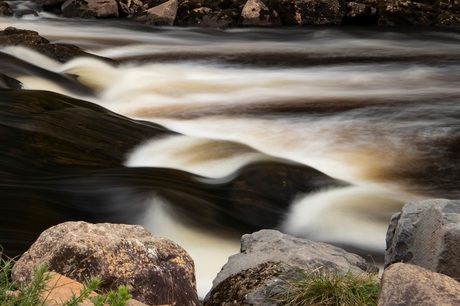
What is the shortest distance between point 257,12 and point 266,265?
1863 centimetres

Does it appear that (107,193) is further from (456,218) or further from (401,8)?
(401,8)

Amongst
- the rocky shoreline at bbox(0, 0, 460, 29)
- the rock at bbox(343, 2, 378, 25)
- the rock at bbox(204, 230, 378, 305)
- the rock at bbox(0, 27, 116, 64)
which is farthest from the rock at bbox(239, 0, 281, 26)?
the rock at bbox(204, 230, 378, 305)

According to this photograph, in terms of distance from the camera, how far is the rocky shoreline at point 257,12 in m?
22.7

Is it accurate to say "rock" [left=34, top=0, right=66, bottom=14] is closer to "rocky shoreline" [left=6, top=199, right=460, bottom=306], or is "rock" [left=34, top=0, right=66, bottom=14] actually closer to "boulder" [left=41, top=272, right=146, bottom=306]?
"rocky shoreline" [left=6, top=199, right=460, bottom=306]

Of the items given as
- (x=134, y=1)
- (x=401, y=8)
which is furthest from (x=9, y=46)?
(x=401, y=8)

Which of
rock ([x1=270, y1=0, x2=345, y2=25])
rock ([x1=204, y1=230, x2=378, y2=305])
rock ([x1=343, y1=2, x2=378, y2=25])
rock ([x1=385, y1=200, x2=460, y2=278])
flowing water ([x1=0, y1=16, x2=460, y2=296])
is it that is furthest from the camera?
rock ([x1=343, y1=2, x2=378, y2=25])

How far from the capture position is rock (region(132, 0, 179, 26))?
2253 cm

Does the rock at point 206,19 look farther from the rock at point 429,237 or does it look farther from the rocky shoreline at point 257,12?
the rock at point 429,237

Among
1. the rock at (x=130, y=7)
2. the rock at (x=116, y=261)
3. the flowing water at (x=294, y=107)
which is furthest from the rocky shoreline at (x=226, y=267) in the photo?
the rock at (x=130, y=7)

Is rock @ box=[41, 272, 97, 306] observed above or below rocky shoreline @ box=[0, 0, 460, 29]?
above

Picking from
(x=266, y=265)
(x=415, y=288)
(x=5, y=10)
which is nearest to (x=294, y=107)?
(x=266, y=265)

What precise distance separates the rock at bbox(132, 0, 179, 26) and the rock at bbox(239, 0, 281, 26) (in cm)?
190

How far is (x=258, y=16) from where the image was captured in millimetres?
22875

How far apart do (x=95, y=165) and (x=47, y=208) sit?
1781mm
